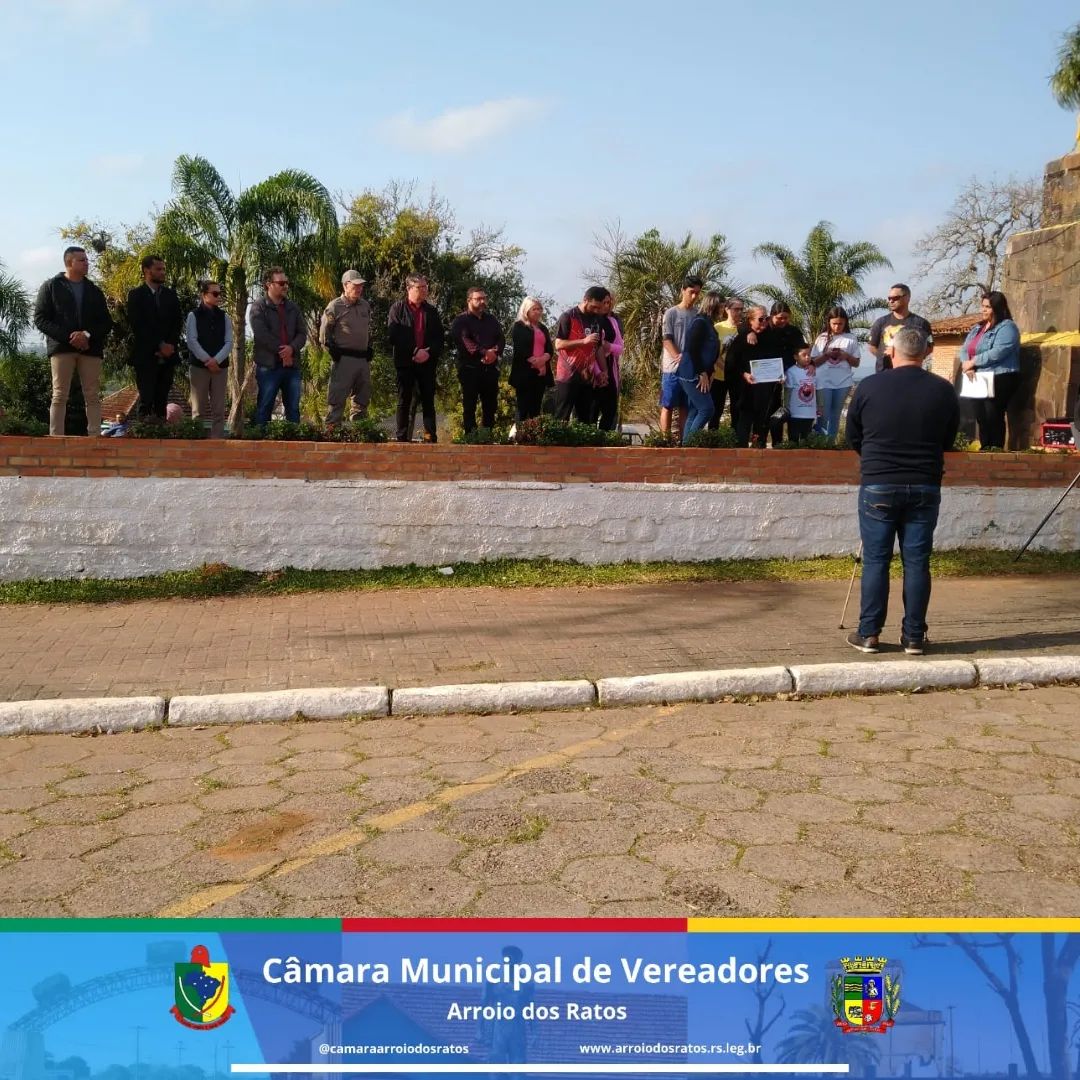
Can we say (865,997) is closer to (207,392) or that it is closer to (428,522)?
(428,522)

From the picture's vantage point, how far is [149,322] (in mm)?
10305

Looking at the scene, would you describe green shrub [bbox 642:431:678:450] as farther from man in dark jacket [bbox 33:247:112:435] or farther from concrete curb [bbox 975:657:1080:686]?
man in dark jacket [bbox 33:247:112:435]

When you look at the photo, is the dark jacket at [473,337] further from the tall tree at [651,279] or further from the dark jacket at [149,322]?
the tall tree at [651,279]

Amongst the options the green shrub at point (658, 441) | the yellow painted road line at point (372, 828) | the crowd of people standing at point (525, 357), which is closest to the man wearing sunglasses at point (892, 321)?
the crowd of people standing at point (525, 357)

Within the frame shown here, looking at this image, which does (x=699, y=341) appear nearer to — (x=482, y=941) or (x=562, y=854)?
(x=562, y=854)

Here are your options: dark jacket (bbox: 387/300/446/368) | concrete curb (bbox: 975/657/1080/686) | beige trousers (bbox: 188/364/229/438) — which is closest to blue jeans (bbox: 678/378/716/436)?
dark jacket (bbox: 387/300/446/368)

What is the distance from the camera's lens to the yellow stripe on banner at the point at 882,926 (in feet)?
11.1

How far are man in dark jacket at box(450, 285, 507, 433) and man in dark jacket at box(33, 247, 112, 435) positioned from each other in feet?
10.5

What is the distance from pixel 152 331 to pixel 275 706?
5542mm

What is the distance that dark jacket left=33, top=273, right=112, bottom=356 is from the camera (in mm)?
9609

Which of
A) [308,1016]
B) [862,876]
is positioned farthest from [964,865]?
[308,1016]

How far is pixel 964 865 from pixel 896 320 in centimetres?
848

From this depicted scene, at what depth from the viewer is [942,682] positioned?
21.5 ft

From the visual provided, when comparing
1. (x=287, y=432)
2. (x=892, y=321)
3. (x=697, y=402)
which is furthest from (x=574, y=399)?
(x=892, y=321)
